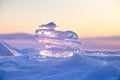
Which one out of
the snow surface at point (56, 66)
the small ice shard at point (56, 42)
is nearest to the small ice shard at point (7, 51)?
the snow surface at point (56, 66)

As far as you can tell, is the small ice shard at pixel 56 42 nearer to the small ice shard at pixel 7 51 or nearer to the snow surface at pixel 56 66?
the snow surface at pixel 56 66

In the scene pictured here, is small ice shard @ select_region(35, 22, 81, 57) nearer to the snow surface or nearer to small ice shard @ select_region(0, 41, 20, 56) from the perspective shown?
the snow surface

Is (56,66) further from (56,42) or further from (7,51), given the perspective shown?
(7,51)

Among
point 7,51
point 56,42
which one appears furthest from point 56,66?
point 7,51

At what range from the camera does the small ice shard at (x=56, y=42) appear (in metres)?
2.36

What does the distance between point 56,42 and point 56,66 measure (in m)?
0.23

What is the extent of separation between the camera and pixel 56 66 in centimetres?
236

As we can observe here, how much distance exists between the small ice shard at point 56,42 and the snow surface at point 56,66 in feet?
0.16

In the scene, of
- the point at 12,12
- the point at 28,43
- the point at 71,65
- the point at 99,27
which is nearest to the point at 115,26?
the point at 99,27

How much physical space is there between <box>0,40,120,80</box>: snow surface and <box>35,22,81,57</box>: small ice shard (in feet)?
0.16

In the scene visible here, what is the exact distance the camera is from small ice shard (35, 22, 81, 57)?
92.7 inches

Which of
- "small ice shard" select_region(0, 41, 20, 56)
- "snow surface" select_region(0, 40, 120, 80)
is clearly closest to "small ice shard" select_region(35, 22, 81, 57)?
"snow surface" select_region(0, 40, 120, 80)

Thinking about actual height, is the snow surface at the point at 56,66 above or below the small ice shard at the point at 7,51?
below

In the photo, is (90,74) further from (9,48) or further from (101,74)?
(9,48)
